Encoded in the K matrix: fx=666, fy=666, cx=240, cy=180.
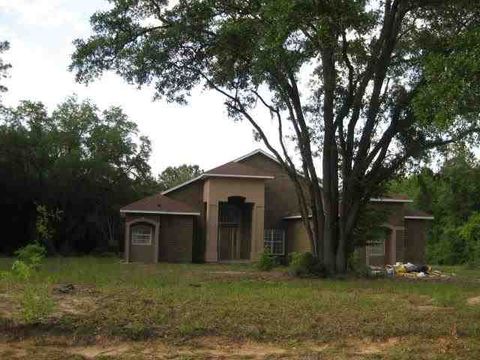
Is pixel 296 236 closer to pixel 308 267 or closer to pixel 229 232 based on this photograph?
pixel 229 232

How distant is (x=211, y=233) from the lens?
127 ft

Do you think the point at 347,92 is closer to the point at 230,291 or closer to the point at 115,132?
the point at 230,291

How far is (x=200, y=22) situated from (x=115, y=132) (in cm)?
2965

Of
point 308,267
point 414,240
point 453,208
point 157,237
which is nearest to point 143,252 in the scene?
point 157,237

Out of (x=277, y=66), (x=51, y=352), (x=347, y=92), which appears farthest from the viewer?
(x=347, y=92)

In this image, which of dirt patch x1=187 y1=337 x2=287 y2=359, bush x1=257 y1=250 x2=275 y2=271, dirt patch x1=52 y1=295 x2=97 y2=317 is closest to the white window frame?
bush x1=257 y1=250 x2=275 y2=271

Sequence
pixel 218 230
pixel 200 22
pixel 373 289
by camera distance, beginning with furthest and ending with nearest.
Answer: pixel 218 230 → pixel 200 22 → pixel 373 289

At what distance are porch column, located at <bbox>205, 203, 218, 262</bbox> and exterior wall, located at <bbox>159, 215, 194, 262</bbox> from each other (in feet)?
3.47

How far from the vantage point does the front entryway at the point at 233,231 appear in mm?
40728

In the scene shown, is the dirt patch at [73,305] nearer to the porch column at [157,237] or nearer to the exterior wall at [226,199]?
the porch column at [157,237]

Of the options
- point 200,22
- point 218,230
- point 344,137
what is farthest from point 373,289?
point 218,230

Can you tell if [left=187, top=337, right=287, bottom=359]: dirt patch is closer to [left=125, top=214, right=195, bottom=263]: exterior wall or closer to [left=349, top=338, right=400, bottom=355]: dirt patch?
[left=349, top=338, right=400, bottom=355]: dirt patch

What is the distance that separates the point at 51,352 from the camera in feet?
29.2

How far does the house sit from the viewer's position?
124ft
